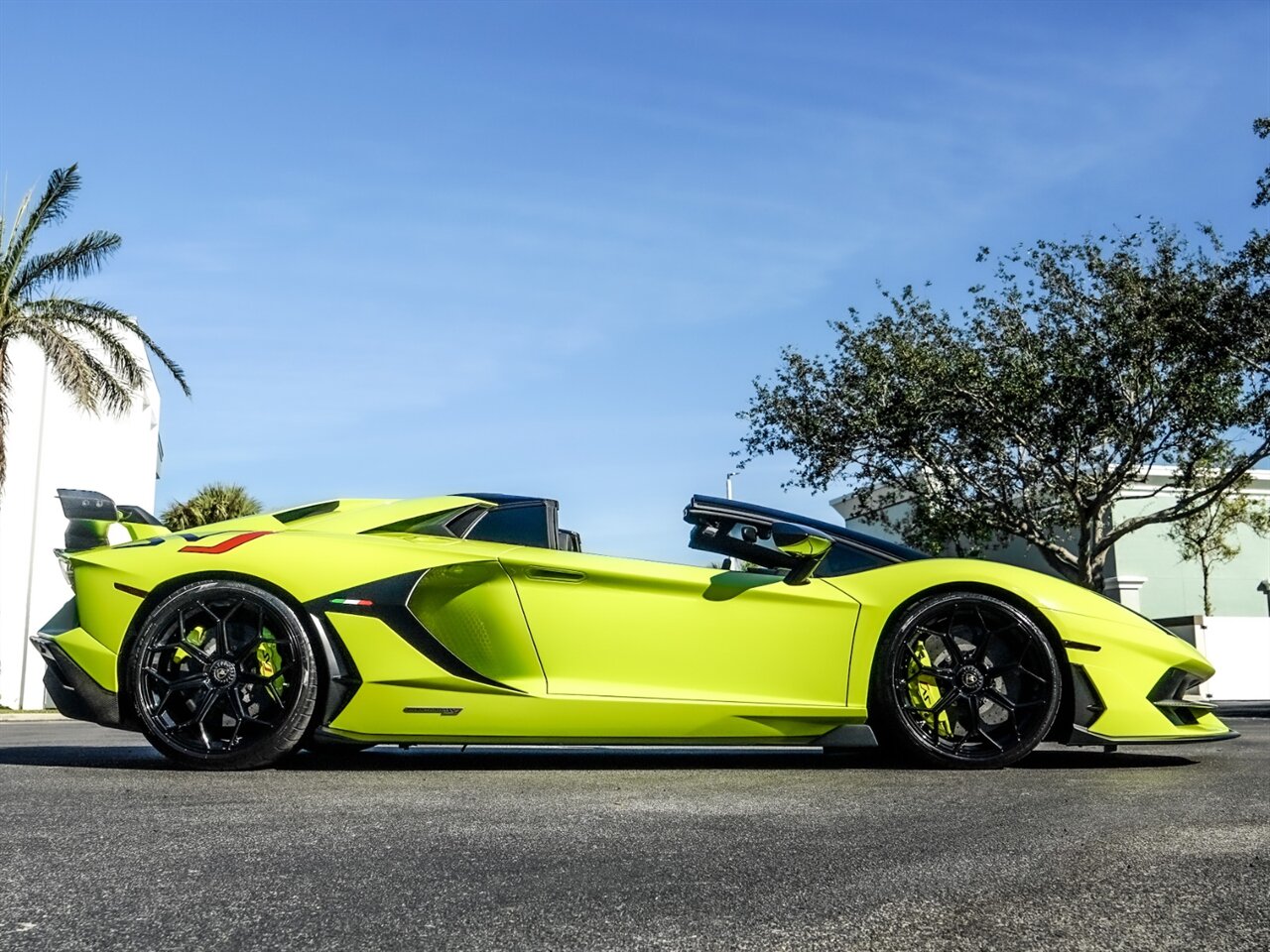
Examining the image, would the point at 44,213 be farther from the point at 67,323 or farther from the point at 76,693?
the point at 76,693

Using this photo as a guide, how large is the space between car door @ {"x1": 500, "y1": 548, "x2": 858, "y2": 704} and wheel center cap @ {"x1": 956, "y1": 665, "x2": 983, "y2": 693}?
457 mm

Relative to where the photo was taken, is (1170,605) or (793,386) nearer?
(793,386)

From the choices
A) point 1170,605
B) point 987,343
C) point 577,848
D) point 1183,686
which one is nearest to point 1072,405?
point 987,343

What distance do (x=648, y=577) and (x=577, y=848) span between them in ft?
6.81

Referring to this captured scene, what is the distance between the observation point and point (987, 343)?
87.7 feet

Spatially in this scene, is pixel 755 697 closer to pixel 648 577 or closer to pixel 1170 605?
pixel 648 577

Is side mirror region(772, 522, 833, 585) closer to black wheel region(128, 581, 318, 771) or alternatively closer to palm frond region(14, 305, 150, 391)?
black wheel region(128, 581, 318, 771)

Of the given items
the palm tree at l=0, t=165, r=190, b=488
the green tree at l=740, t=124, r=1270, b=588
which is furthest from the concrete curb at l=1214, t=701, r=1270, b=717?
the palm tree at l=0, t=165, r=190, b=488

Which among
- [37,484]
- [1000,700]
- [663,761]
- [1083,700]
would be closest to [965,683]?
[1000,700]

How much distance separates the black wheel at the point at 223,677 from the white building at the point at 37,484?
26.7 m

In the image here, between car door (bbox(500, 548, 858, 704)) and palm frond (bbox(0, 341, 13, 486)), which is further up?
palm frond (bbox(0, 341, 13, 486))

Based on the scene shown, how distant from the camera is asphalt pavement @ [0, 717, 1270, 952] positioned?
2180mm

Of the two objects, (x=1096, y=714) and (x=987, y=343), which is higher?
(x=987, y=343)

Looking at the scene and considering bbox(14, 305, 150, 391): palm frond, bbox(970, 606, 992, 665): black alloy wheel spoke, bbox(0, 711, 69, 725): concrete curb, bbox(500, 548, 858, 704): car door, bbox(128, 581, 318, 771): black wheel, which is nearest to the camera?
bbox(128, 581, 318, 771): black wheel
